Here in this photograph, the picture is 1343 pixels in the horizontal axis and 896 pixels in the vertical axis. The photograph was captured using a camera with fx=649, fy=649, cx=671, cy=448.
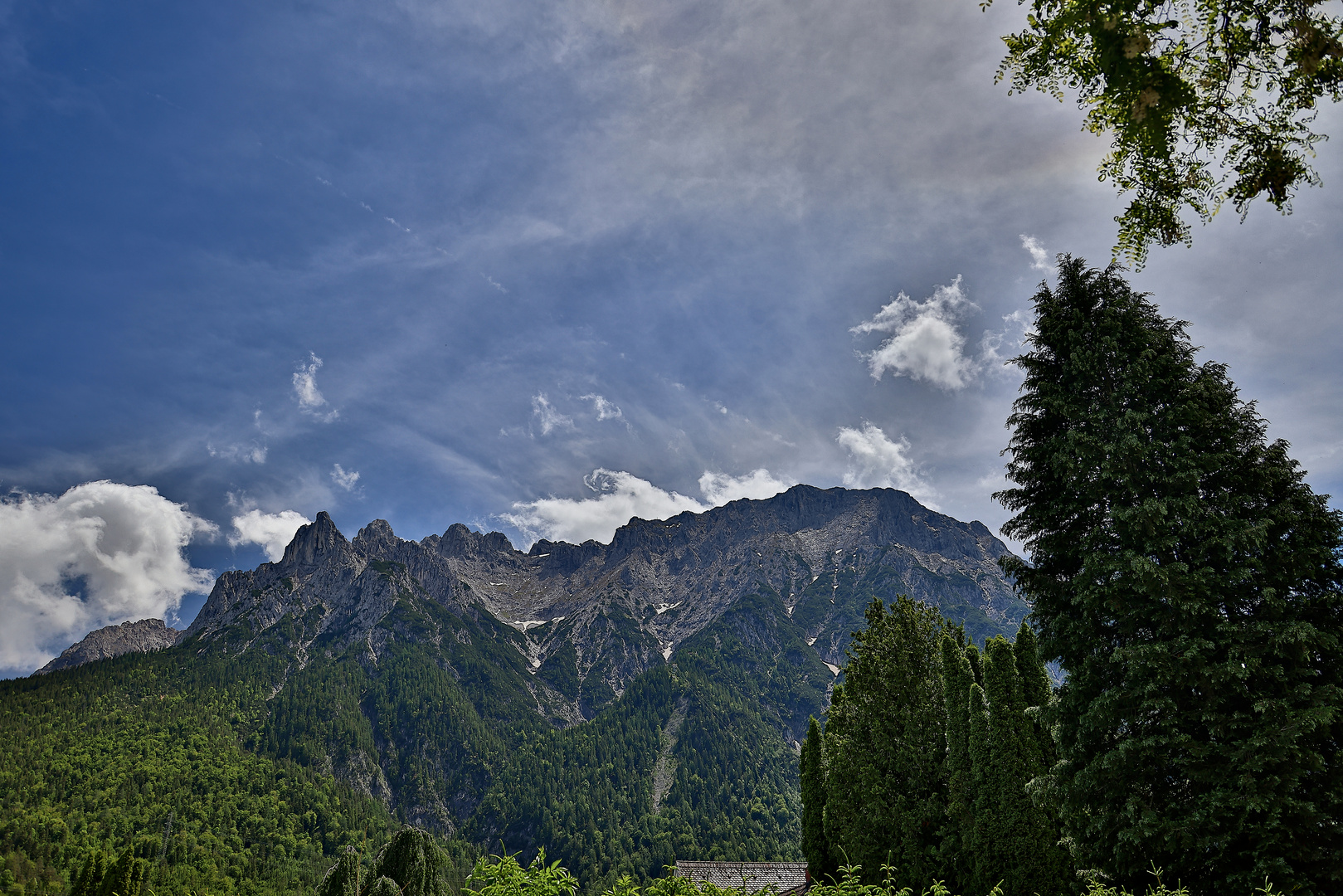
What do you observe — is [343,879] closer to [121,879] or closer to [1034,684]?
[1034,684]

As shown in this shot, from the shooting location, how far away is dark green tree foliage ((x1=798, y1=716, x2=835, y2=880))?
30.8 metres

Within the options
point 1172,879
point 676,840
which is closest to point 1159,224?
point 1172,879

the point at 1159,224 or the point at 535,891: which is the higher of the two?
the point at 1159,224

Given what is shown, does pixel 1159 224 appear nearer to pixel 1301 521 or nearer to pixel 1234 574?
pixel 1234 574

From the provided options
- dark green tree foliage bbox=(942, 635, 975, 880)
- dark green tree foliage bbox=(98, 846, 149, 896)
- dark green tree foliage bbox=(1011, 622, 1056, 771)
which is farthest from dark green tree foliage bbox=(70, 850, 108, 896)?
dark green tree foliage bbox=(1011, 622, 1056, 771)

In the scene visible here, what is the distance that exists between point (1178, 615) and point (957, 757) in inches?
395

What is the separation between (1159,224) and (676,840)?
637 ft

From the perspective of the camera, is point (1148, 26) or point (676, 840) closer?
point (1148, 26)

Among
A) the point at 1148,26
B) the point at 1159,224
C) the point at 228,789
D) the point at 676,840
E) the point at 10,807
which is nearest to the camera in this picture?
the point at 1148,26

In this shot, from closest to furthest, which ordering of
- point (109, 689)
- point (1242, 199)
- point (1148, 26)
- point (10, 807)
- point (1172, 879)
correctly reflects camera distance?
point (1148, 26), point (1242, 199), point (1172, 879), point (10, 807), point (109, 689)

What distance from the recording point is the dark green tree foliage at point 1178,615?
1234 cm

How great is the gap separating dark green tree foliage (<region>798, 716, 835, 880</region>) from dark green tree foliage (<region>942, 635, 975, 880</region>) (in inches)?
385

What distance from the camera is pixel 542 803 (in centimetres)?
19775

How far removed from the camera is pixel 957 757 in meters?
21.3
